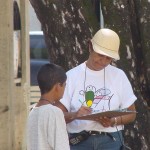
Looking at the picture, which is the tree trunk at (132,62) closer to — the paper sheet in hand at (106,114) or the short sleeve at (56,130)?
the paper sheet in hand at (106,114)

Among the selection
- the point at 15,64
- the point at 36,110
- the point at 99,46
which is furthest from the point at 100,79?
the point at 15,64

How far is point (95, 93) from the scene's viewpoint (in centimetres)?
541

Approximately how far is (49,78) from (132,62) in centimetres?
182

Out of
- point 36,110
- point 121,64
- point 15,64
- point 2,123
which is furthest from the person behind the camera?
point 15,64

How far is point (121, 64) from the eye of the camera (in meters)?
6.52

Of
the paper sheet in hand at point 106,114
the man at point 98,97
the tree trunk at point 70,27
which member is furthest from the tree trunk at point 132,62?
the paper sheet in hand at point 106,114

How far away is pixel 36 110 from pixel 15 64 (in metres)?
3.46

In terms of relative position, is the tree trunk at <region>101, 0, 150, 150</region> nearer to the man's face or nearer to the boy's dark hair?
the man's face

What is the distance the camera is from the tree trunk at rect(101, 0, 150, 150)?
6.49 metres

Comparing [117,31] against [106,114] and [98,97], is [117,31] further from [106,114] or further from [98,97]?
[106,114]

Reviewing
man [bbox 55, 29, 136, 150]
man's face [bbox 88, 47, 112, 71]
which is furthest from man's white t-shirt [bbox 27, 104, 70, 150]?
man's face [bbox 88, 47, 112, 71]

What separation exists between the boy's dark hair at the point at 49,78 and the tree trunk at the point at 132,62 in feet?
5.43

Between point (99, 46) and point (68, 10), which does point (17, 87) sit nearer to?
point (68, 10)

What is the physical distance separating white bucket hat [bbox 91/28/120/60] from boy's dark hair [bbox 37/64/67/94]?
2.00 ft
